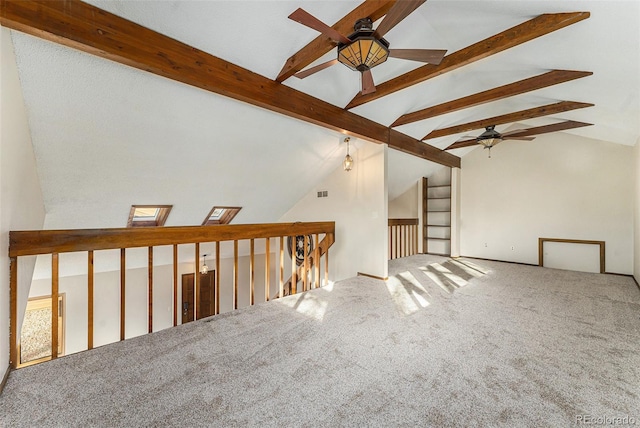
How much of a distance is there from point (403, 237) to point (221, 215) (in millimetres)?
4257

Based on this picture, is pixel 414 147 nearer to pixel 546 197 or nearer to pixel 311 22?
pixel 546 197

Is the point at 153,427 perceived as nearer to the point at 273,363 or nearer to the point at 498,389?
the point at 273,363

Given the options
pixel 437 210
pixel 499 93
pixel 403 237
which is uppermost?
pixel 499 93

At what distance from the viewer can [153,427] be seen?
130 centimetres

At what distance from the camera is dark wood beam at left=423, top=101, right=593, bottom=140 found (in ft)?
11.8

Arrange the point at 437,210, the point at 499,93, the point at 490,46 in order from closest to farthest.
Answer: the point at 490,46
the point at 499,93
the point at 437,210

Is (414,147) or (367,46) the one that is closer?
(367,46)

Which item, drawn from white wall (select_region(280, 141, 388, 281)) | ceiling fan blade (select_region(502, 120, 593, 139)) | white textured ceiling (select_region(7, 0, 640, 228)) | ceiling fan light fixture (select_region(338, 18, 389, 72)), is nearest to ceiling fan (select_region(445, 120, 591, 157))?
ceiling fan blade (select_region(502, 120, 593, 139))

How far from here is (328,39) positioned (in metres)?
2.18

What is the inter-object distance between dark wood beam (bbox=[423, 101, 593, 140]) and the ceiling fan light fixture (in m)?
3.18

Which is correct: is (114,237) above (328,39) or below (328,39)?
below

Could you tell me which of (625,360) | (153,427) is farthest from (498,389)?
(153,427)

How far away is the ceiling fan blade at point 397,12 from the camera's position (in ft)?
5.03

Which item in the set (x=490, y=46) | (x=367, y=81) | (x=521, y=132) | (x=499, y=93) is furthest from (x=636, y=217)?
(x=367, y=81)
